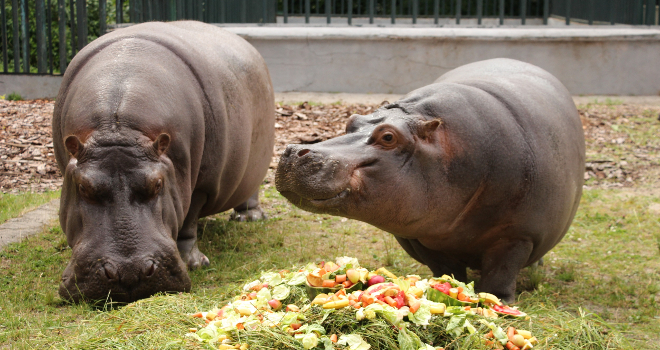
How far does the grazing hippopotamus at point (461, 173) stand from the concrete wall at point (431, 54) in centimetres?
671

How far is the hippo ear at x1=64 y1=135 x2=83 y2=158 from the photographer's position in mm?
4012

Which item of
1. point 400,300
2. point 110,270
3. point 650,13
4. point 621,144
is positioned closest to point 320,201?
point 400,300

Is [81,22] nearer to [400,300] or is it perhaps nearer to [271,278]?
A: [271,278]

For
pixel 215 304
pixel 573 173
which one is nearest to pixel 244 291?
pixel 215 304

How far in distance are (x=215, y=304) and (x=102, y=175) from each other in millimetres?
935

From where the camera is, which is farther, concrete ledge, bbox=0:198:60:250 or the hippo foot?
the hippo foot

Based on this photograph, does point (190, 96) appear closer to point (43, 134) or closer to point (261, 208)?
point (261, 208)

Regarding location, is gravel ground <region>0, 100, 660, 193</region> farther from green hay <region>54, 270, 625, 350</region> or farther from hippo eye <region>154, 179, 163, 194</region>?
green hay <region>54, 270, 625, 350</region>

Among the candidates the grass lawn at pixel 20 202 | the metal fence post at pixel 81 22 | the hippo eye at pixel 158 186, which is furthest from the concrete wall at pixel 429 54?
the hippo eye at pixel 158 186

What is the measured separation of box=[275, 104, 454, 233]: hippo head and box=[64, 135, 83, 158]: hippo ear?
3.97 ft

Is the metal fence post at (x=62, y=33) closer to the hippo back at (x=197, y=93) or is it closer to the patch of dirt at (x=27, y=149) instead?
the patch of dirt at (x=27, y=149)

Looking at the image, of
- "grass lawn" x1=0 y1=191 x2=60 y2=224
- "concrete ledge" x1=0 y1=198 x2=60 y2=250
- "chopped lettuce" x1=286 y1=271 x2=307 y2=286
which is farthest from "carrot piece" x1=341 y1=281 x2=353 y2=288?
"grass lawn" x1=0 y1=191 x2=60 y2=224

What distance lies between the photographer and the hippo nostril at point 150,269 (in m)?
3.96

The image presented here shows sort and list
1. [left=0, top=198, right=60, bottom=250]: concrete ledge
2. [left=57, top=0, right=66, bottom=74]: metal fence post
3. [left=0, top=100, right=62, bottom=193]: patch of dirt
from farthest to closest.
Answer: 1. [left=57, top=0, right=66, bottom=74]: metal fence post
2. [left=0, top=100, right=62, bottom=193]: patch of dirt
3. [left=0, top=198, right=60, bottom=250]: concrete ledge
